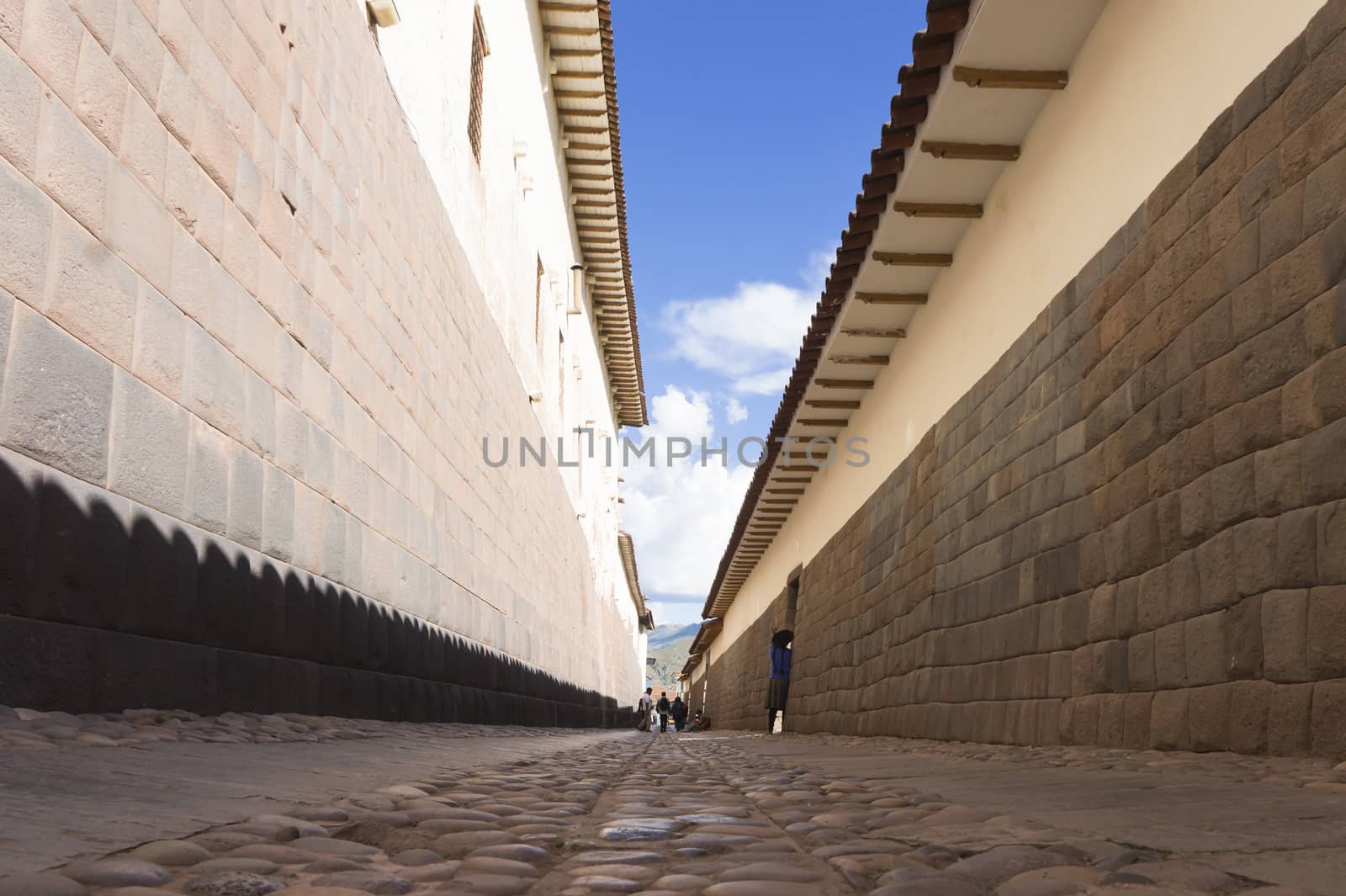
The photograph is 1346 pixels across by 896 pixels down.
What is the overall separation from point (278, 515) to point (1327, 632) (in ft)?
13.6

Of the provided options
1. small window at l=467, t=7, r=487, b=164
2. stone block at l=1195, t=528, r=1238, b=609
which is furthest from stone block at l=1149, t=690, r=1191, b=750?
small window at l=467, t=7, r=487, b=164

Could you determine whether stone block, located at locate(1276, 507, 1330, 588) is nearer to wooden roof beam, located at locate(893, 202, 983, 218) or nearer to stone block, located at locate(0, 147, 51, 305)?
stone block, located at locate(0, 147, 51, 305)

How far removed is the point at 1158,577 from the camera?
16.2 ft

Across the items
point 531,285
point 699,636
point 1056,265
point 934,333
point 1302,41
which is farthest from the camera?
point 699,636

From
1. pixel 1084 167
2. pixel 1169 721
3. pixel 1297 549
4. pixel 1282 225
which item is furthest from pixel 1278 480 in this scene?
pixel 1084 167

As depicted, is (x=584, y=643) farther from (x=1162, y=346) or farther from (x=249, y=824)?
(x=249, y=824)

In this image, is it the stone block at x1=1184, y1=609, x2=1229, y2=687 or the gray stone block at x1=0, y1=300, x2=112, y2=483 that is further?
the stone block at x1=1184, y1=609, x2=1229, y2=687

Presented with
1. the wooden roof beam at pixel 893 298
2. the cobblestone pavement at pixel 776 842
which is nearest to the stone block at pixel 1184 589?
the cobblestone pavement at pixel 776 842

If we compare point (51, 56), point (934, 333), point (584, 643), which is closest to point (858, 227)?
point (934, 333)

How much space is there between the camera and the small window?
11031 millimetres

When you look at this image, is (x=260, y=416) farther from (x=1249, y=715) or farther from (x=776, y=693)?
(x=776, y=693)

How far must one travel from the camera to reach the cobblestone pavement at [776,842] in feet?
5.74

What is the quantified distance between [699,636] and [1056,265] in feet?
106

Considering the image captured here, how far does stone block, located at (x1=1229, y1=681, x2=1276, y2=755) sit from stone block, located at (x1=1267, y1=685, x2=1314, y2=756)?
0.13 ft
